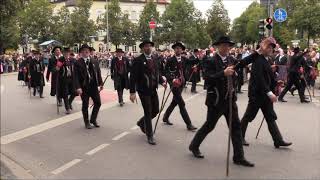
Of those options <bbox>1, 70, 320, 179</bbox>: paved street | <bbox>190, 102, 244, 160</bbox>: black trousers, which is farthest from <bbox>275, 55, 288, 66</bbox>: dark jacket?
<bbox>190, 102, 244, 160</bbox>: black trousers

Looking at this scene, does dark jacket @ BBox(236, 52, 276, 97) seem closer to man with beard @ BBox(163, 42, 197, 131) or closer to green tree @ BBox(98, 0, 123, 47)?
man with beard @ BBox(163, 42, 197, 131)

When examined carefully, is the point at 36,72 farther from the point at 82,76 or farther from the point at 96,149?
the point at 96,149

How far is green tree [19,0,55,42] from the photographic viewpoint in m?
73.6

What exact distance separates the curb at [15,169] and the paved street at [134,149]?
0.09 m

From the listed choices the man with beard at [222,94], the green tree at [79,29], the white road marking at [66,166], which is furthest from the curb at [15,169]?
the green tree at [79,29]

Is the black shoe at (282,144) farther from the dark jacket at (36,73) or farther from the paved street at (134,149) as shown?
the dark jacket at (36,73)

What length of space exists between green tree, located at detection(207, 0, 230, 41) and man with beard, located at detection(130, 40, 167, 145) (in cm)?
6659

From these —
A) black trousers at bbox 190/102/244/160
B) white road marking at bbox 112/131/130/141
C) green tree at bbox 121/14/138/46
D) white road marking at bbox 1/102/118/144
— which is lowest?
white road marking at bbox 1/102/118/144

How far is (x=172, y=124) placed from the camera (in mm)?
11406

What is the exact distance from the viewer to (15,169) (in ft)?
24.4

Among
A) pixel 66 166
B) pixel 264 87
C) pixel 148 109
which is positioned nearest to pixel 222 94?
pixel 264 87

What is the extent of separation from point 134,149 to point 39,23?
68.0 metres

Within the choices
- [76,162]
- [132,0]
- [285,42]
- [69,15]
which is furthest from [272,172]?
[132,0]

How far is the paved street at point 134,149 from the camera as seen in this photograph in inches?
284
